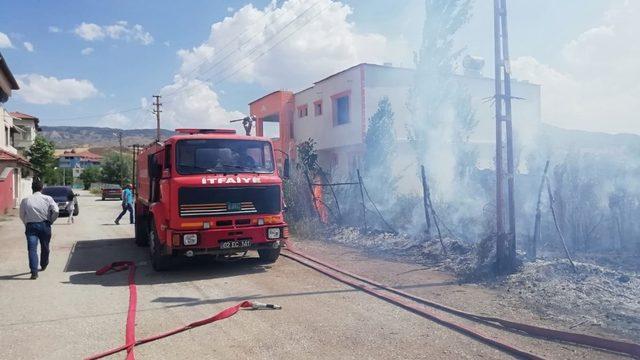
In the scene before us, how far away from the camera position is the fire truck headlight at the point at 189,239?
27.4 feet

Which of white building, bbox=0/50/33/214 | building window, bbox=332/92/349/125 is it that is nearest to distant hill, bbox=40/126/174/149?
white building, bbox=0/50/33/214

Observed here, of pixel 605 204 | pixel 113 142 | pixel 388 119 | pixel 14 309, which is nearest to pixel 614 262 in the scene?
pixel 605 204

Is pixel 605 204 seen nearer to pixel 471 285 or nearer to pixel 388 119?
pixel 471 285

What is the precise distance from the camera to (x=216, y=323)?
5.88m

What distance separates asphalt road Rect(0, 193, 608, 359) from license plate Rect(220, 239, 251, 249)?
527 millimetres

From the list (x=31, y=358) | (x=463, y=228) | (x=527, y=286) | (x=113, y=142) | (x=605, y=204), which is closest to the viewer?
(x=31, y=358)

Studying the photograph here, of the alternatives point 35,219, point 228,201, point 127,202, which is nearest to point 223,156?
point 228,201

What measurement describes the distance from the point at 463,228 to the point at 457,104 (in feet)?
42.8

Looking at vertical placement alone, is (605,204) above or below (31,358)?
above

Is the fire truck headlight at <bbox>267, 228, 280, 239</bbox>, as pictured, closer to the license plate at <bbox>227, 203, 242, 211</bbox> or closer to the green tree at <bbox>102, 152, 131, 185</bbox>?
the license plate at <bbox>227, 203, 242, 211</bbox>

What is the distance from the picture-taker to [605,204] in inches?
409

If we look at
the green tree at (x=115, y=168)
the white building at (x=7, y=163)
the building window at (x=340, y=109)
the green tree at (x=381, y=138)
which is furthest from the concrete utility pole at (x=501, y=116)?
the green tree at (x=115, y=168)

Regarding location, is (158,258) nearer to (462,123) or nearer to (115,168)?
(462,123)

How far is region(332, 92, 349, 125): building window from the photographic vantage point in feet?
86.2
